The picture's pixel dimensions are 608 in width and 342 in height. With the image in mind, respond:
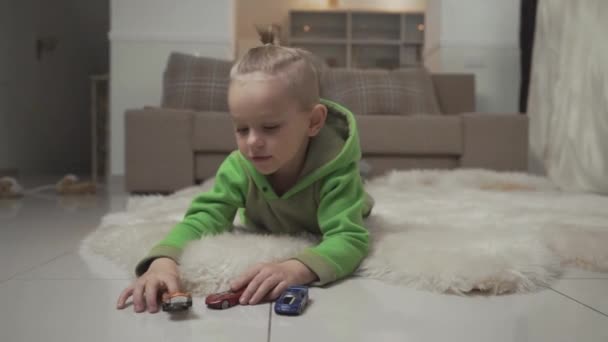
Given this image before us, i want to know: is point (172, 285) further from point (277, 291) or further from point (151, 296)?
point (277, 291)

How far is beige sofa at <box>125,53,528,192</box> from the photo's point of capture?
2449mm

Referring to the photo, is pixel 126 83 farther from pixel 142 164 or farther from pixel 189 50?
pixel 142 164

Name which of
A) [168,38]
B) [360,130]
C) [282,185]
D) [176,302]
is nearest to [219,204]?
[282,185]

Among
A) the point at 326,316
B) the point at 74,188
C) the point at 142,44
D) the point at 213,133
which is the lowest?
the point at 74,188

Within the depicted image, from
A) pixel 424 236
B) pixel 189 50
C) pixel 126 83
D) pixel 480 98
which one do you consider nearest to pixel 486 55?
pixel 480 98

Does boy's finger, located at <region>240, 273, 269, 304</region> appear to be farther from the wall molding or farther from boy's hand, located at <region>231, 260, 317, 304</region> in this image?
the wall molding

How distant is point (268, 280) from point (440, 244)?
41 centimetres

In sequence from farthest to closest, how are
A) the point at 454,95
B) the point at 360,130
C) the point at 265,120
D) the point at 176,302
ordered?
the point at 454,95 → the point at 360,130 → the point at 265,120 → the point at 176,302

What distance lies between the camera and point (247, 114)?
0.85 metres

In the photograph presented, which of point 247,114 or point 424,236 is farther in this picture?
point 424,236

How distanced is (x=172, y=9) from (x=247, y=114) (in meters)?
2.76

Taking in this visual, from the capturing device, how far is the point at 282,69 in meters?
0.88

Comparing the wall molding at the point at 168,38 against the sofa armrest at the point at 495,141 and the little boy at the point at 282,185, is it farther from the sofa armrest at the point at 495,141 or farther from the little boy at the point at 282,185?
the little boy at the point at 282,185

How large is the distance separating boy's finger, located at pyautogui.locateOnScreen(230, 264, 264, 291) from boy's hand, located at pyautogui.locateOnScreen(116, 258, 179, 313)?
0.08m
